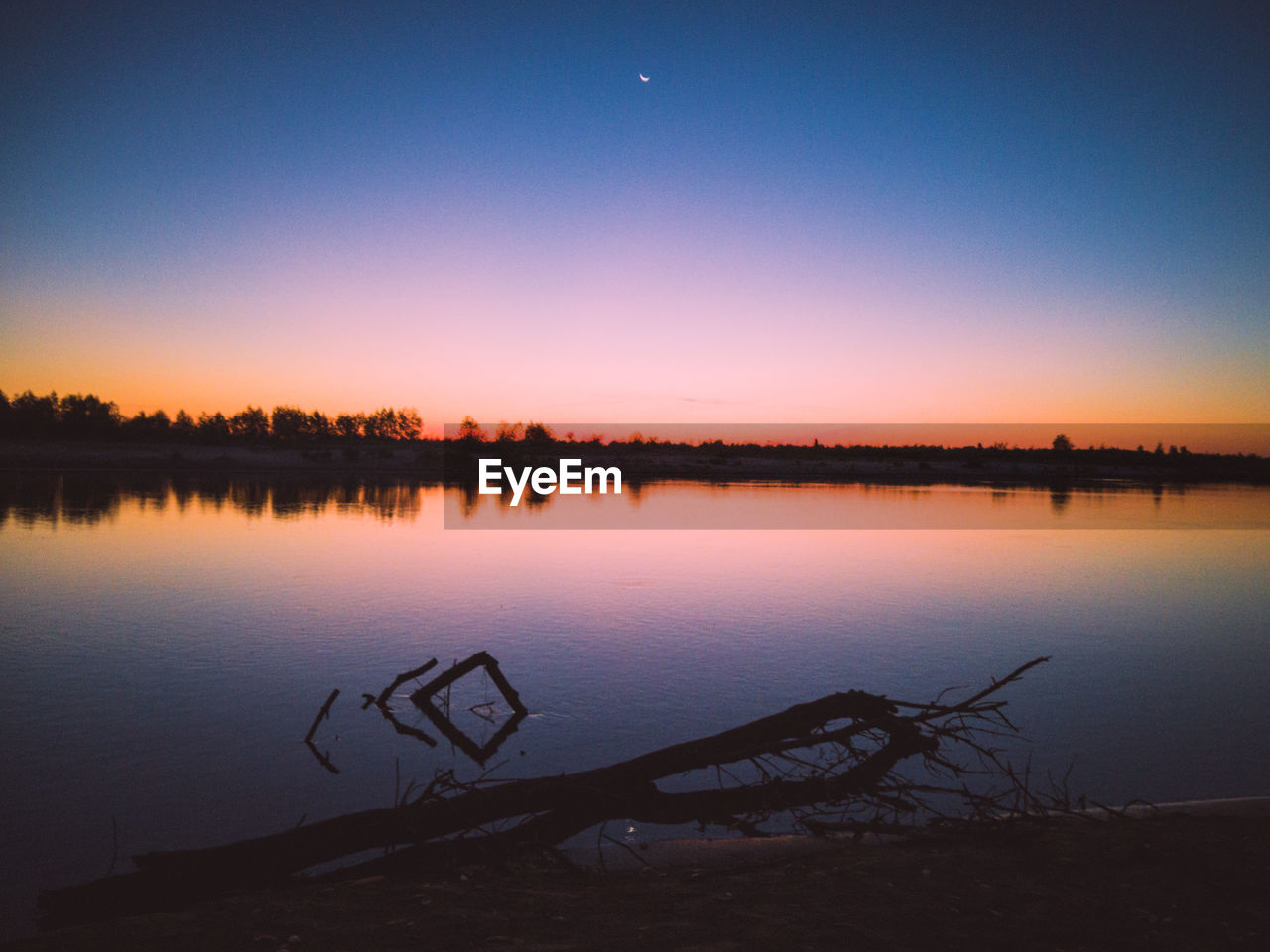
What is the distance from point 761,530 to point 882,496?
72.7ft

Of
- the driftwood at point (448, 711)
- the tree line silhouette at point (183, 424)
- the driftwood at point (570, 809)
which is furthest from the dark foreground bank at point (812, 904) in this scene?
the tree line silhouette at point (183, 424)

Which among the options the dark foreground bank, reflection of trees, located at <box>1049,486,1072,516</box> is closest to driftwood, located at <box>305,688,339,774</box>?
the dark foreground bank

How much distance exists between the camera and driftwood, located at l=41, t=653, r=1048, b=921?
4207 mm

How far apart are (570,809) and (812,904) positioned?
1603mm

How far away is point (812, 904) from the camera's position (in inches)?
158

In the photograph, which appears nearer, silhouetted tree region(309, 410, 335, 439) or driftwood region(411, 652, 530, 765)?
driftwood region(411, 652, 530, 765)

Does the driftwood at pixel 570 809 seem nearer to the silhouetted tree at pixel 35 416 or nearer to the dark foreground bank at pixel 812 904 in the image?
the dark foreground bank at pixel 812 904

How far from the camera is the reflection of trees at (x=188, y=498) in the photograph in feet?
84.5

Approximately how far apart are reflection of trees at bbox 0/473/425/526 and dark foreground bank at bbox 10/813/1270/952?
74.7ft

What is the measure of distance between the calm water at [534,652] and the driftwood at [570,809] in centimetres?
45

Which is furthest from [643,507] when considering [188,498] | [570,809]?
[570,809]

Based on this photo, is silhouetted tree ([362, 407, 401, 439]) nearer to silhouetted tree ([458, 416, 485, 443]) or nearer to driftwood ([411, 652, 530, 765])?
silhouetted tree ([458, 416, 485, 443])

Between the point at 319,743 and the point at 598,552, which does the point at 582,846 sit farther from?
the point at 598,552

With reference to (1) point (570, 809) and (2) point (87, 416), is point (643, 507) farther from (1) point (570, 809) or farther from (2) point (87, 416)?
(2) point (87, 416)
